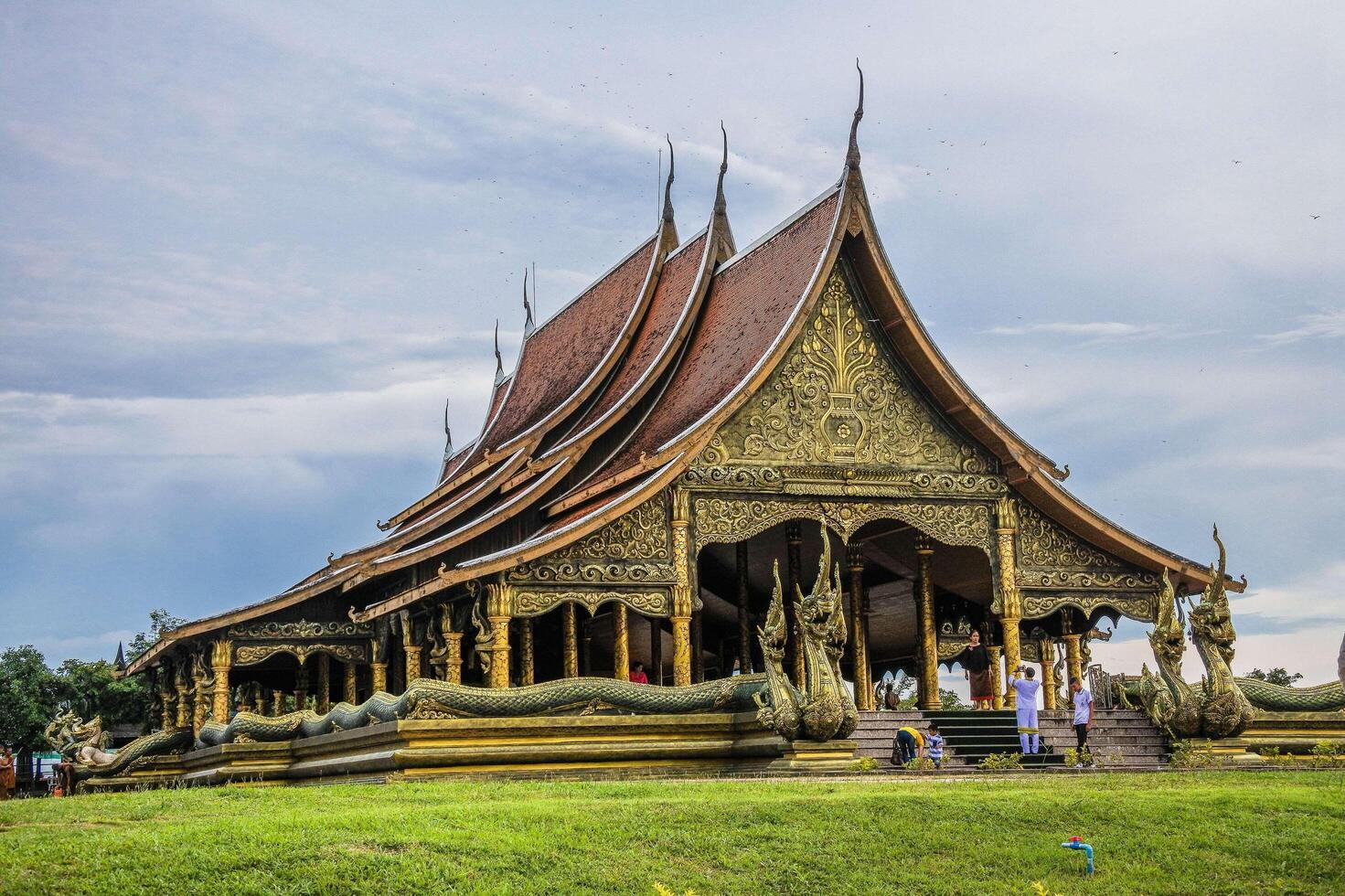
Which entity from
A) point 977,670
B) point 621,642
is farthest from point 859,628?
point 621,642

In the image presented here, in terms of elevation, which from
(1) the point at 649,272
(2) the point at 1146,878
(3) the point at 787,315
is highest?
(1) the point at 649,272

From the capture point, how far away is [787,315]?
2184 cm

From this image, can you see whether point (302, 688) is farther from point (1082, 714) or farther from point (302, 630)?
point (1082, 714)

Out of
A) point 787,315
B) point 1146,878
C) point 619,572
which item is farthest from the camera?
point 787,315

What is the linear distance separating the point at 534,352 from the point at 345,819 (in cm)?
2041

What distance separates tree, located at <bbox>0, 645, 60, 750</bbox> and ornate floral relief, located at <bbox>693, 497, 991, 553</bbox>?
2853 cm

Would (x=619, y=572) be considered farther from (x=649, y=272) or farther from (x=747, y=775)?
(x=649, y=272)

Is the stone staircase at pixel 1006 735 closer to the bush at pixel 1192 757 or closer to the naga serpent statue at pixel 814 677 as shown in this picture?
the bush at pixel 1192 757

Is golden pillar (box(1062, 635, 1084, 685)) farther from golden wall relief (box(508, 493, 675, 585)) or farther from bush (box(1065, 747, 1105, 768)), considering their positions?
golden wall relief (box(508, 493, 675, 585))

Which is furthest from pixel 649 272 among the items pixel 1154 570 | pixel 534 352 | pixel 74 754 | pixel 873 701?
pixel 74 754

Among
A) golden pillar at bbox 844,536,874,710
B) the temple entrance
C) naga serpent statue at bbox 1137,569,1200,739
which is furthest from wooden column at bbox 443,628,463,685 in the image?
naga serpent statue at bbox 1137,569,1200,739

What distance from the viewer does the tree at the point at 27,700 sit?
43969 millimetres

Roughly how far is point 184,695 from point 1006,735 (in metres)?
13.9

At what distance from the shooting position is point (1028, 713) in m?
19.1
